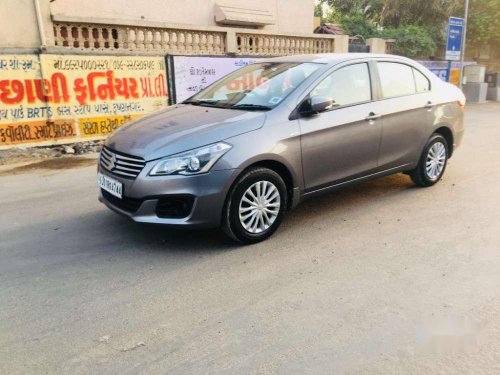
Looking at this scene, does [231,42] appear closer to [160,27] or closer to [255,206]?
[160,27]

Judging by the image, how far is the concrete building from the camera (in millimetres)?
8266

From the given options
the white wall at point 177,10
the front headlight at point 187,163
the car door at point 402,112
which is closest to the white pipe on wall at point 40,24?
the white wall at point 177,10

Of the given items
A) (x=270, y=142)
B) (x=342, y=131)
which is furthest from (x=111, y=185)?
(x=342, y=131)

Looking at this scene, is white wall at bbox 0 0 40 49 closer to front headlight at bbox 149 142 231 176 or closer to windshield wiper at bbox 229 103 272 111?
windshield wiper at bbox 229 103 272 111

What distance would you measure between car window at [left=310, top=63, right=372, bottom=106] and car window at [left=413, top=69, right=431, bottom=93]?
941mm

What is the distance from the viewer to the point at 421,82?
5738mm

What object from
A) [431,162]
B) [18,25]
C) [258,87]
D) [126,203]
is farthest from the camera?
[18,25]

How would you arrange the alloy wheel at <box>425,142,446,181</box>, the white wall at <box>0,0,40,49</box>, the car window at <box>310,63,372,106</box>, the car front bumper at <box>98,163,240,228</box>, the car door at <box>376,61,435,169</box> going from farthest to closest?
the white wall at <box>0,0,40,49</box>
the alloy wheel at <box>425,142,446,181</box>
the car door at <box>376,61,435,169</box>
the car window at <box>310,63,372,106</box>
the car front bumper at <box>98,163,240,228</box>

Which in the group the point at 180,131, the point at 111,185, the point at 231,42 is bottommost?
the point at 111,185

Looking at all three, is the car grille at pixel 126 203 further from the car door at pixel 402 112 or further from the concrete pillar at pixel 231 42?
the concrete pillar at pixel 231 42

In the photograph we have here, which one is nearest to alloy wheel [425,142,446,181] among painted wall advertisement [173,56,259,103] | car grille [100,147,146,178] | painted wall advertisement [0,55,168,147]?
car grille [100,147,146,178]

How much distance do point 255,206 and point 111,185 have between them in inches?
50.9

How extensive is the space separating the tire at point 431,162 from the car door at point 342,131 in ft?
3.19

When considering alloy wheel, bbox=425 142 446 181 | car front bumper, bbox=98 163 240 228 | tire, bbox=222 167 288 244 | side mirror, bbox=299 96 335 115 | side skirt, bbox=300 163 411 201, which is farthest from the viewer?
alloy wheel, bbox=425 142 446 181
